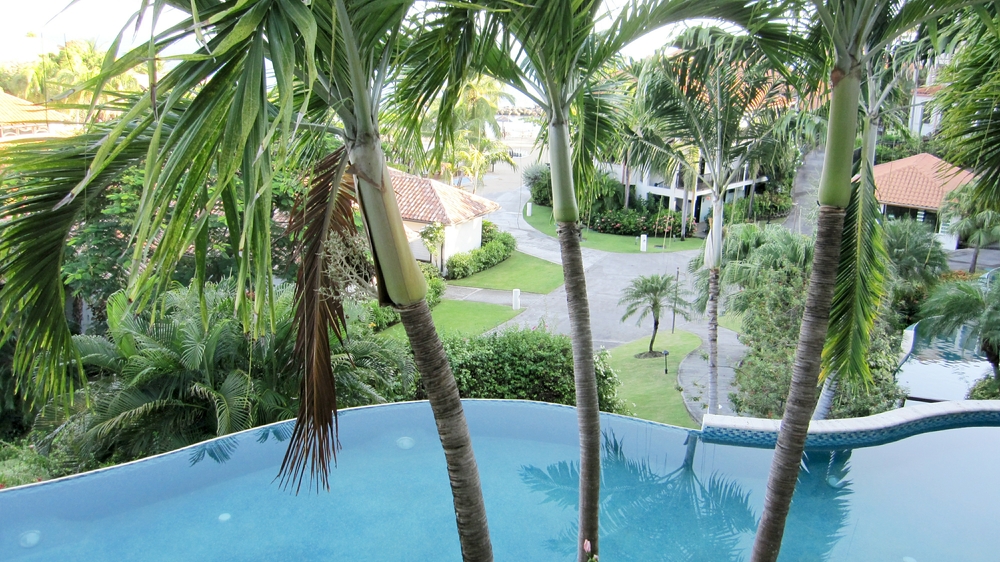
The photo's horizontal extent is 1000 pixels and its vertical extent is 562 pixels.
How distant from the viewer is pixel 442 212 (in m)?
25.2

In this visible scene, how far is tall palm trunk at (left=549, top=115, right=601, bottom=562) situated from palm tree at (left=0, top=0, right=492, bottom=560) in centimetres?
117

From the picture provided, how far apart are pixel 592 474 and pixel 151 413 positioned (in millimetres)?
6813

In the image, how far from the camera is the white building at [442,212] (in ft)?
83.0

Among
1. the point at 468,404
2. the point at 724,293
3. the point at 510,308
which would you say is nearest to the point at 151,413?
the point at 468,404

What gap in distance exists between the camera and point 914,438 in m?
8.58

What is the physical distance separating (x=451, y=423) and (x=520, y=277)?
22.9 meters

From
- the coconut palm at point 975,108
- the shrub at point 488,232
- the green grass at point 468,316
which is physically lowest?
the green grass at point 468,316

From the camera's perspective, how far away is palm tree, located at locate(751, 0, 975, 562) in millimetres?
3131

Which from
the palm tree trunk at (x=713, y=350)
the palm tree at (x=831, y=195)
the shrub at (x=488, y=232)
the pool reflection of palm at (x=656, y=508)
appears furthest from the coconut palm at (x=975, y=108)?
the shrub at (x=488, y=232)

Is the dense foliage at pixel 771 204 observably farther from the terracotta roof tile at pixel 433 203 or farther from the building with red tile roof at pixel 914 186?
the terracotta roof tile at pixel 433 203

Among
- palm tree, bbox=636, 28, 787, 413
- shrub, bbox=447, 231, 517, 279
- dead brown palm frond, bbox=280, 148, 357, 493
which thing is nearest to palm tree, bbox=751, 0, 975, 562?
dead brown palm frond, bbox=280, 148, 357, 493

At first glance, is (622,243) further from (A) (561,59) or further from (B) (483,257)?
(A) (561,59)

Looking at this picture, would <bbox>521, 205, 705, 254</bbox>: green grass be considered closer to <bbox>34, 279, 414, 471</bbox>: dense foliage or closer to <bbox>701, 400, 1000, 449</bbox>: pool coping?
<bbox>701, 400, 1000, 449</bbox>: pool coping

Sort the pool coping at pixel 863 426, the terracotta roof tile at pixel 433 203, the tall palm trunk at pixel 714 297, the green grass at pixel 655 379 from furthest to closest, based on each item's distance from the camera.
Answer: the terracotta roof tile at pixel 433 203
the green grass at pixel 655 379
the tall palm trunk at pixel 714 297
the pool coping at pixel 863 426
